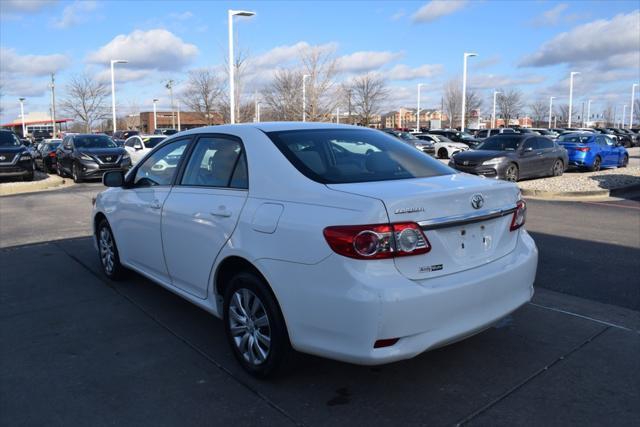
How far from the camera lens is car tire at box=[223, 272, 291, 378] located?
337 cm

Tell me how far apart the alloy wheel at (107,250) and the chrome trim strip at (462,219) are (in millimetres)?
3928

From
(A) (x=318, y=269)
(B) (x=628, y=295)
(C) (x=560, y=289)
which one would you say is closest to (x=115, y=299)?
(A) (x=318, y=269)

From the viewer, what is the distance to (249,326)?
3.62 metres

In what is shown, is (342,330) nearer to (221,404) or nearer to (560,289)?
(221,404)

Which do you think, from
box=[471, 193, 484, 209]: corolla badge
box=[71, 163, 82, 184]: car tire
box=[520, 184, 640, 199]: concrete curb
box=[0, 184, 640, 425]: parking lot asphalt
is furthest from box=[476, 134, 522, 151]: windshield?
box=[471, 193, 484, 209]: corolla badge

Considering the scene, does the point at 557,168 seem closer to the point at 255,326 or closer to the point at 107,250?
the point at 107,250

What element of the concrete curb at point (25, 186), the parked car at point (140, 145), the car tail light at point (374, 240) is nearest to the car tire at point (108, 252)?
the car tail light at point (374, 240)

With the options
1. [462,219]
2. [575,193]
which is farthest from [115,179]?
[575,193]

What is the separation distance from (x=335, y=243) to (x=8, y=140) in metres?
19.3

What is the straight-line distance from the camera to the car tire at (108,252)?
226 inches

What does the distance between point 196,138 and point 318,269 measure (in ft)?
6.59

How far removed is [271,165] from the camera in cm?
361

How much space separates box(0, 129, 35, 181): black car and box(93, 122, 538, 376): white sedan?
51.2 feet

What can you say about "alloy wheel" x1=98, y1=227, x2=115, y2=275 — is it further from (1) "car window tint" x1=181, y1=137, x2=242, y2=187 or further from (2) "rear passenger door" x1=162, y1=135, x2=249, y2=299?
(1) "car window tint" x1=181, y1=137, x2=242, y2=187
